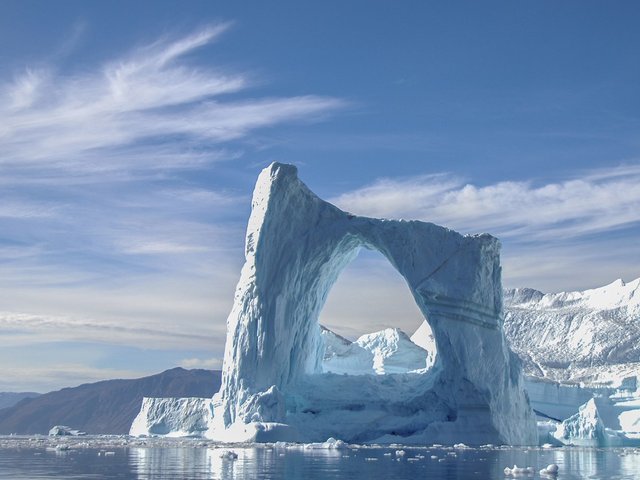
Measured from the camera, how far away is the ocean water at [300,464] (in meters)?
16.8

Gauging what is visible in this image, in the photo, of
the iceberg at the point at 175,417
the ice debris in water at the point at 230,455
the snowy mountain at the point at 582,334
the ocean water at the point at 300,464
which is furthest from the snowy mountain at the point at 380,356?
the ice debris in water at the point at 230,455

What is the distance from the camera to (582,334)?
5266 centimetres

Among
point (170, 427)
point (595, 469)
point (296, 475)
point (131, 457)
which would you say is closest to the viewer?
point (296, 475)

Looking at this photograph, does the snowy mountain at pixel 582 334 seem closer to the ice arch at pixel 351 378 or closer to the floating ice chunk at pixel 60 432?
the ice arch at pixel 351 378

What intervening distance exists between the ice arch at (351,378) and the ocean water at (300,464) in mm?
3045

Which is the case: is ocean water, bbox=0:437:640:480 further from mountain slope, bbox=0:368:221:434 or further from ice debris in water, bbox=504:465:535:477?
mountain slope, bbox=0:368:221:434

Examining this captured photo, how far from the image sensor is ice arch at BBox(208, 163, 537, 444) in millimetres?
30688

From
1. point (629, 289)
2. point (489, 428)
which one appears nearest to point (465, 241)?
point (489, 428)

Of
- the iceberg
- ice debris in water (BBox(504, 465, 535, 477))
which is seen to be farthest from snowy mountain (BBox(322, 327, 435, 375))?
ice debris in water (BBox(504, 465, 535, 477))

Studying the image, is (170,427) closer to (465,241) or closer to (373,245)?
(373,245)

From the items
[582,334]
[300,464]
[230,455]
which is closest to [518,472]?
[300,464]

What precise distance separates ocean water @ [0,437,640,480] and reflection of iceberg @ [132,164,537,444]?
10.3 ft

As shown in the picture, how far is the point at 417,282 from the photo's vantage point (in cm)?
3225

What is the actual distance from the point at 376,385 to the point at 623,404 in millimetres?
13930
